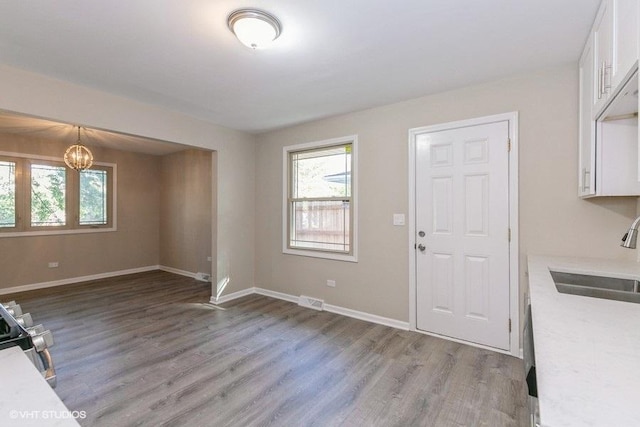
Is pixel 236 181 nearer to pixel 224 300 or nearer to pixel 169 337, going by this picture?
pixel 224 300

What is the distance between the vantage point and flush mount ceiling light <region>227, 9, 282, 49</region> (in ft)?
5.74

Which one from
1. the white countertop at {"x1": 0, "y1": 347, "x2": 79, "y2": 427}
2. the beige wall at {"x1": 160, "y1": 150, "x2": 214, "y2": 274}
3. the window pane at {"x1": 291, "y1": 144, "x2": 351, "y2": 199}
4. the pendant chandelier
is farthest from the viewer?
the beige wall at {"x1": 160, "y1": 150, "x2": 214, "y2": 274}

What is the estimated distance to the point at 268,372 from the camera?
2350 millimetres

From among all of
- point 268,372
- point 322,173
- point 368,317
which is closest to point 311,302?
point 368,317

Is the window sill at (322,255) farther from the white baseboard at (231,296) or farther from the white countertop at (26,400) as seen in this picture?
the white countertop at (26,400)

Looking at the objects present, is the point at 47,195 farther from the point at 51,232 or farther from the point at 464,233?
the point at 464,233

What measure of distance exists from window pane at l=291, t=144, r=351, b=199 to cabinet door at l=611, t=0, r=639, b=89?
8.08 feet

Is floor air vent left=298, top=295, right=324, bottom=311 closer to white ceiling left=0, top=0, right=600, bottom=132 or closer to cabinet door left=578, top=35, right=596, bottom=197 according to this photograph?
white ceiling left=0, top=0, right=600, bottom=132

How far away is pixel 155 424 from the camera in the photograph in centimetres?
177

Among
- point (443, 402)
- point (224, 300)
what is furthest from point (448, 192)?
point (224, 300)

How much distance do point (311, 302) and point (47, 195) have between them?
4811 mm

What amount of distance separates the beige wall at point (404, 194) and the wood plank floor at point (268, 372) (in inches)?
20.3

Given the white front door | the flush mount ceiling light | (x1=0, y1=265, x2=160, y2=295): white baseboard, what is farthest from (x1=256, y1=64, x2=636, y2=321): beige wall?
(x1=0, y1=265, x2=160, y2=295): white baseboard

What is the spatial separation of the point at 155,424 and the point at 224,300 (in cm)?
240
